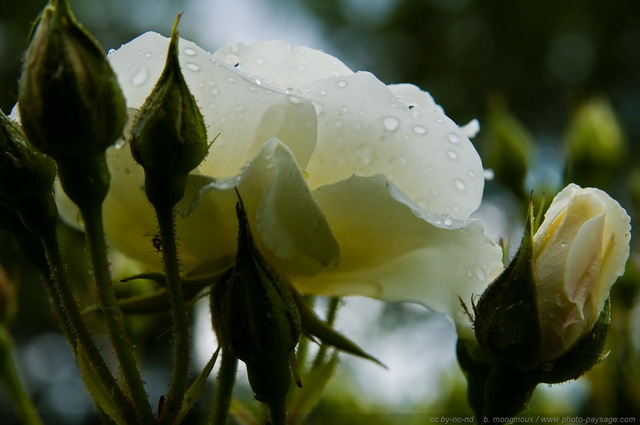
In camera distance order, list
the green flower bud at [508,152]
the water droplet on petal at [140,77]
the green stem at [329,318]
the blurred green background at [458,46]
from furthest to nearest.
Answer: the blurred green background at [458,46] < the green flower bud at [508,152] < the green stem at [329,318] < the water droplet on petal at [140,77]

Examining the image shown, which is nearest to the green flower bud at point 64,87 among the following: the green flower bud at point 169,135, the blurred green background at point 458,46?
the green flower bud at point 169,135

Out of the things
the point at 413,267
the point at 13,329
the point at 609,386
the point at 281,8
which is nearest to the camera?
the point at 413,267

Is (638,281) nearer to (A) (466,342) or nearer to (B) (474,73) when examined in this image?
(A) (466,342)

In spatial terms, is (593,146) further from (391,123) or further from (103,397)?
(103,397)

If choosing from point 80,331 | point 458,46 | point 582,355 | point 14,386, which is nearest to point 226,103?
point 80,331

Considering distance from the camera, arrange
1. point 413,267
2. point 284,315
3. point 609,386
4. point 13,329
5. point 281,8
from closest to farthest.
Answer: point 284,315, point 413,267, point 609,386, point 13,329, point 281,8

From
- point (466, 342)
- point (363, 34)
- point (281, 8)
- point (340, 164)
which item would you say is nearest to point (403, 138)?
point (340, 164)

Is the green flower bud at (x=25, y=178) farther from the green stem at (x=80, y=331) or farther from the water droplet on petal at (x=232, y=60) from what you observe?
the water droplet on petal at (x=232, y=60)
